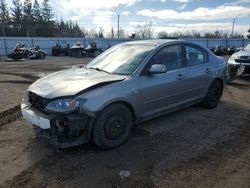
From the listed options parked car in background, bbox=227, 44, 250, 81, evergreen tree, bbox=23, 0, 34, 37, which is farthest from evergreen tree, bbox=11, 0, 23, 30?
parked car in background, bbox=227, 44, 250, 81

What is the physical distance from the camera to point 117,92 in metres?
4.91

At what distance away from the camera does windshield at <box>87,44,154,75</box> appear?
18.1ft

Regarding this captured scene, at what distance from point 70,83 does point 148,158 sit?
166 cm

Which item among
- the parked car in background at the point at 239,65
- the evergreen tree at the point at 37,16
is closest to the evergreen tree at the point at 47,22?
the evergreen tree at the point at 37,16

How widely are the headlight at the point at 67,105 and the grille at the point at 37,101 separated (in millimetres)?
212

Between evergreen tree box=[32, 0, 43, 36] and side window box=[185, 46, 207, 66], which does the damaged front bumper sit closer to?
side window box=[185, 46, 207, 66]

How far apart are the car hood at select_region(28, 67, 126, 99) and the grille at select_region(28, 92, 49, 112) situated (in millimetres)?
62

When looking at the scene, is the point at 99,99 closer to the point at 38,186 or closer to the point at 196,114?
the point at 38,186

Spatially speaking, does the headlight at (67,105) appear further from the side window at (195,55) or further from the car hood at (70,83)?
the side window at (195,55)

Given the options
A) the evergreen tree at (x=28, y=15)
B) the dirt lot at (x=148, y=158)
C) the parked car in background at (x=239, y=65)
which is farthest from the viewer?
the evergreen tree at (x=28, y=15)

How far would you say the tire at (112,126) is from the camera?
4.73 metres

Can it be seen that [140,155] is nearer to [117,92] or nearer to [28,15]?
[117,92]

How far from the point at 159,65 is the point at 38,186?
278cm

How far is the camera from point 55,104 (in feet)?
15.0
